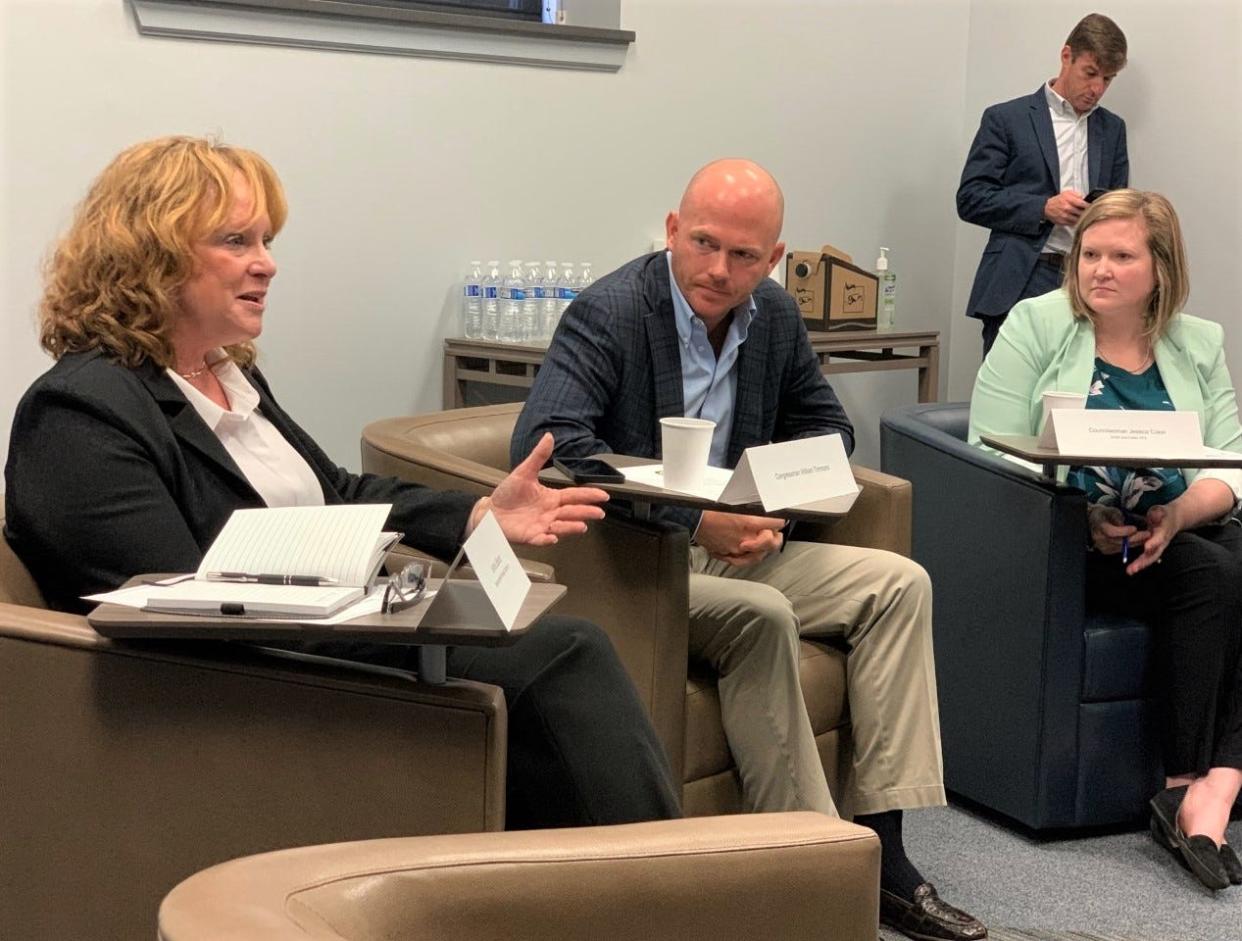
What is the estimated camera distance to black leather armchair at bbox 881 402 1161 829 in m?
2.95

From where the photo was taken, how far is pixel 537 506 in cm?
219

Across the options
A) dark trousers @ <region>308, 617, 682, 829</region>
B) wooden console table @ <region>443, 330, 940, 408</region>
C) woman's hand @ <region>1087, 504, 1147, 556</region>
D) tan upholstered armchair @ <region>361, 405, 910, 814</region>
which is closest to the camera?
dark trousers @ <region>308, 617, 682, 829</region>

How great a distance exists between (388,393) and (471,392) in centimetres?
31

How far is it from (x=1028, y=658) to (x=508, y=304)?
6.52ft

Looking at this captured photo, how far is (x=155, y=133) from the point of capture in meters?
3.89

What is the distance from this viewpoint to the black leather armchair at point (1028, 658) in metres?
2.95

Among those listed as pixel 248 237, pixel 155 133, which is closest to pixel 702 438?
pixel 248 237

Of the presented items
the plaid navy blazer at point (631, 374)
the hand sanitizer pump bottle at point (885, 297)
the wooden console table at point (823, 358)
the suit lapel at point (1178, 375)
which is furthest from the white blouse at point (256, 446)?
the hand sanitizer pump bottle at point (885, 297)

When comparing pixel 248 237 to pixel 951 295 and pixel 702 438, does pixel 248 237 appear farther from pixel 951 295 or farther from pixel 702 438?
pixel 951 295

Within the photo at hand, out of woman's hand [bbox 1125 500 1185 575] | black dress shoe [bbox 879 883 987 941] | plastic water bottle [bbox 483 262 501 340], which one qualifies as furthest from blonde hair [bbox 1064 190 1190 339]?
plastic water bottle [bbox 483 262 501 340]

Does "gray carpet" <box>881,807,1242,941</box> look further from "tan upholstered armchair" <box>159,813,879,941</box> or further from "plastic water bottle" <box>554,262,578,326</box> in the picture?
"plastic water bottle" <box>554,262,578,326</box>

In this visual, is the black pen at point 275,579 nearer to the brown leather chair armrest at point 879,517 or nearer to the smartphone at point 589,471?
the smartphone at point 589,471

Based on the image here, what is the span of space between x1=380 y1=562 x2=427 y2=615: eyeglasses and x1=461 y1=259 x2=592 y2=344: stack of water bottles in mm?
2718

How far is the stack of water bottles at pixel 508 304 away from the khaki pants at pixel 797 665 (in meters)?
1.79
